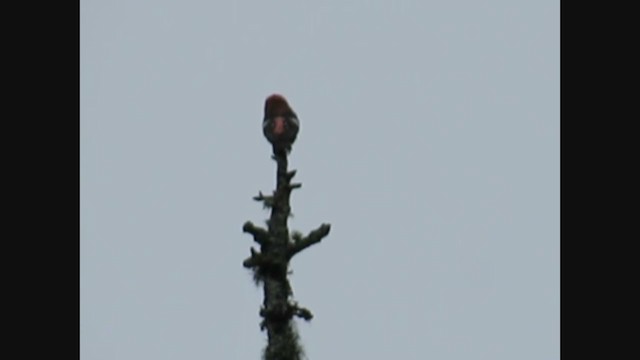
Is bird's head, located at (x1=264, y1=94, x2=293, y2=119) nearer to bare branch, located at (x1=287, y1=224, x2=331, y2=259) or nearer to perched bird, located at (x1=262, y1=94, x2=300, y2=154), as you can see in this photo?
perched bird, located at (x1=262, y1=94, x2=300, y2=154)

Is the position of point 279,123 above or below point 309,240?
above

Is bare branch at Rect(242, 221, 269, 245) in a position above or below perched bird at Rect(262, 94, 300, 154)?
below

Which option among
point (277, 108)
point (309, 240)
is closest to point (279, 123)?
point (277, 108)

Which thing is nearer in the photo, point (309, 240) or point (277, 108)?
point (309, 240)

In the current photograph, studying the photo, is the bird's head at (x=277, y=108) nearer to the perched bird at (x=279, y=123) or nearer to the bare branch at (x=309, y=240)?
the perched bird at (x=279, y=123)

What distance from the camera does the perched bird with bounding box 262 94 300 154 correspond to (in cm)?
1493

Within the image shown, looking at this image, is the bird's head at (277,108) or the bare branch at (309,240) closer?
the bare branch at (309,240)

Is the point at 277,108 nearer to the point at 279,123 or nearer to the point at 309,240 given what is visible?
the point at 279,123

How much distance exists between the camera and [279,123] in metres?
15.1

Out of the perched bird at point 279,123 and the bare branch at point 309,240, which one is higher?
the perched bird at point 279,123

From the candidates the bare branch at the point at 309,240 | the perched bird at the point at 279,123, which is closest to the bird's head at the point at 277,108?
the perched bird at the point at 279,123

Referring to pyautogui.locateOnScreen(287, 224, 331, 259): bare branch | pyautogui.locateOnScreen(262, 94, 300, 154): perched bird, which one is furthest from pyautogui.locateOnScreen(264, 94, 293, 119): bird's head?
pyautogui.locateOnScreen(287, 224, 331, 259): bare branch

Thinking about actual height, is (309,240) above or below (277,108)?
below

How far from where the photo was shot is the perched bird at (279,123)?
588 inches
